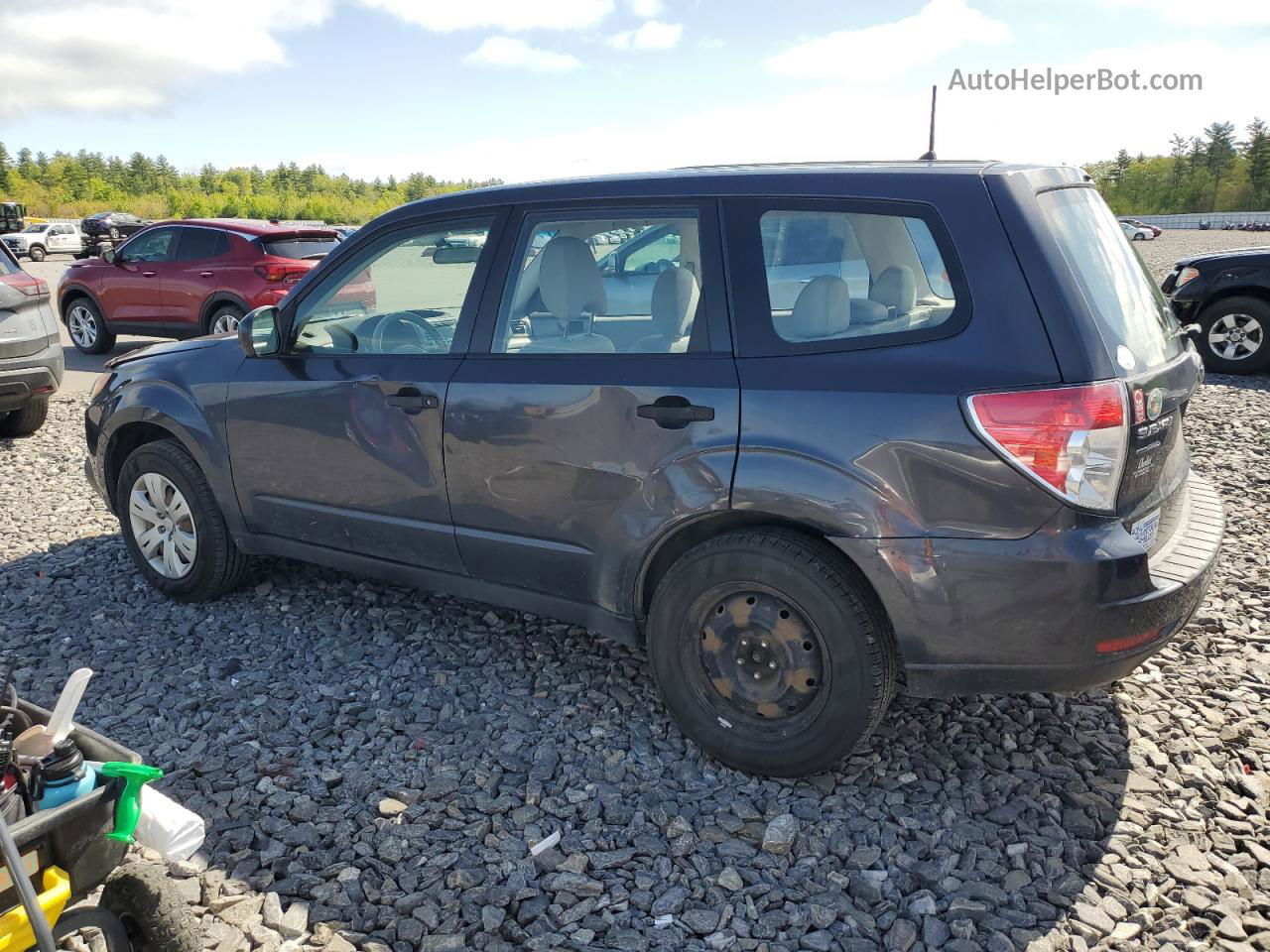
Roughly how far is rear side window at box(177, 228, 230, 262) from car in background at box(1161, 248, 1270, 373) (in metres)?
10.8

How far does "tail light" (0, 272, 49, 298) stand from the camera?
25.3 feet

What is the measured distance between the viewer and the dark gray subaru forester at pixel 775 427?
110 inches

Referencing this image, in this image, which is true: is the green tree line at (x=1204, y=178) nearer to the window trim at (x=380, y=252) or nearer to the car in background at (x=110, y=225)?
the car in background at (x=110, y=225)

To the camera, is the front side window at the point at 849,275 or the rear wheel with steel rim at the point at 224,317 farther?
the rear wheel with steel rim at the point at 224,317

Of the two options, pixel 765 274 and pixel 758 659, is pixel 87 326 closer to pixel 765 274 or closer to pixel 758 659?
pixel 765 274

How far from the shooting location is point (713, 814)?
123 inches

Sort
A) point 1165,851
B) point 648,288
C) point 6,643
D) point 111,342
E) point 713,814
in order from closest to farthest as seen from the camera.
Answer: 1. point 1165,851
2. point 713,814
3. point 648,288
4. point 6,643
5. point 111,342

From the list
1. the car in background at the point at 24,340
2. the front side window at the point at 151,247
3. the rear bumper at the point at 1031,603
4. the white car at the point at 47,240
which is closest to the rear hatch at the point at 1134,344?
the rear bumper at the point at 1031,603

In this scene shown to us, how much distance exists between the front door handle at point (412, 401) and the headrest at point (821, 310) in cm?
138

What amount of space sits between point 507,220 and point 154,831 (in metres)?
2.42

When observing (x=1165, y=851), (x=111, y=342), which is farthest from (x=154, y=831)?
(x=111, y=342)

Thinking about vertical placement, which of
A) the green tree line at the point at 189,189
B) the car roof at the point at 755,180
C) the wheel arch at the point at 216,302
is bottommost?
the wheel arch at the point at 216,302

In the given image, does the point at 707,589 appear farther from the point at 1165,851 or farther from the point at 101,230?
the point at 101,230

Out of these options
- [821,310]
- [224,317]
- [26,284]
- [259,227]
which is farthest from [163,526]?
[259,227]
